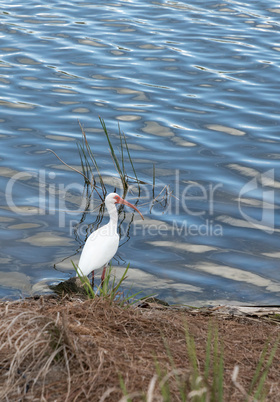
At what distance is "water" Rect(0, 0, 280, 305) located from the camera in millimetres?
7227

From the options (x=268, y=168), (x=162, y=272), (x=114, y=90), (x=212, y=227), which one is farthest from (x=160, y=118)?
(x=162, y=272)

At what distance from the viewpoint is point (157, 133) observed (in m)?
10.1

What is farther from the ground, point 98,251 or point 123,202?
Answer: point 123,202

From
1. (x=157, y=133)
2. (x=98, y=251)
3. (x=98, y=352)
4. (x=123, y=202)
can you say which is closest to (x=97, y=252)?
(x=98, y=251)

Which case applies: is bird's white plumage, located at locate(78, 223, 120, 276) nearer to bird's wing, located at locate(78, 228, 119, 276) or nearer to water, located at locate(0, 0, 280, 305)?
bird's wing, located at locate(78, 228, 119, 276)

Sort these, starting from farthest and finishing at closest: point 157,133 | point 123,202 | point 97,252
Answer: point 157,133 < point 123,202 < point 97,252

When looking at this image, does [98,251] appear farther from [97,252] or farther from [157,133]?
[157,133]

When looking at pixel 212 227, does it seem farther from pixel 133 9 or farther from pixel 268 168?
pixel 133 9

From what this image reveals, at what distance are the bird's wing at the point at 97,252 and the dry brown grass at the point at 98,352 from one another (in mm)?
1924

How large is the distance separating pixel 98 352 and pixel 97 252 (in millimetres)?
3010

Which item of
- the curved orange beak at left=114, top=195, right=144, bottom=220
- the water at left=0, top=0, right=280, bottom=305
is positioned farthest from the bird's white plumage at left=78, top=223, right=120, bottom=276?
the curved orange beak at left=114, top=195, right=144, bottom=220

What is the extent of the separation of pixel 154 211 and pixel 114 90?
3.95 m

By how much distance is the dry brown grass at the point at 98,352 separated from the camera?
3.38 m

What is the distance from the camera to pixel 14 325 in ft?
12.9
